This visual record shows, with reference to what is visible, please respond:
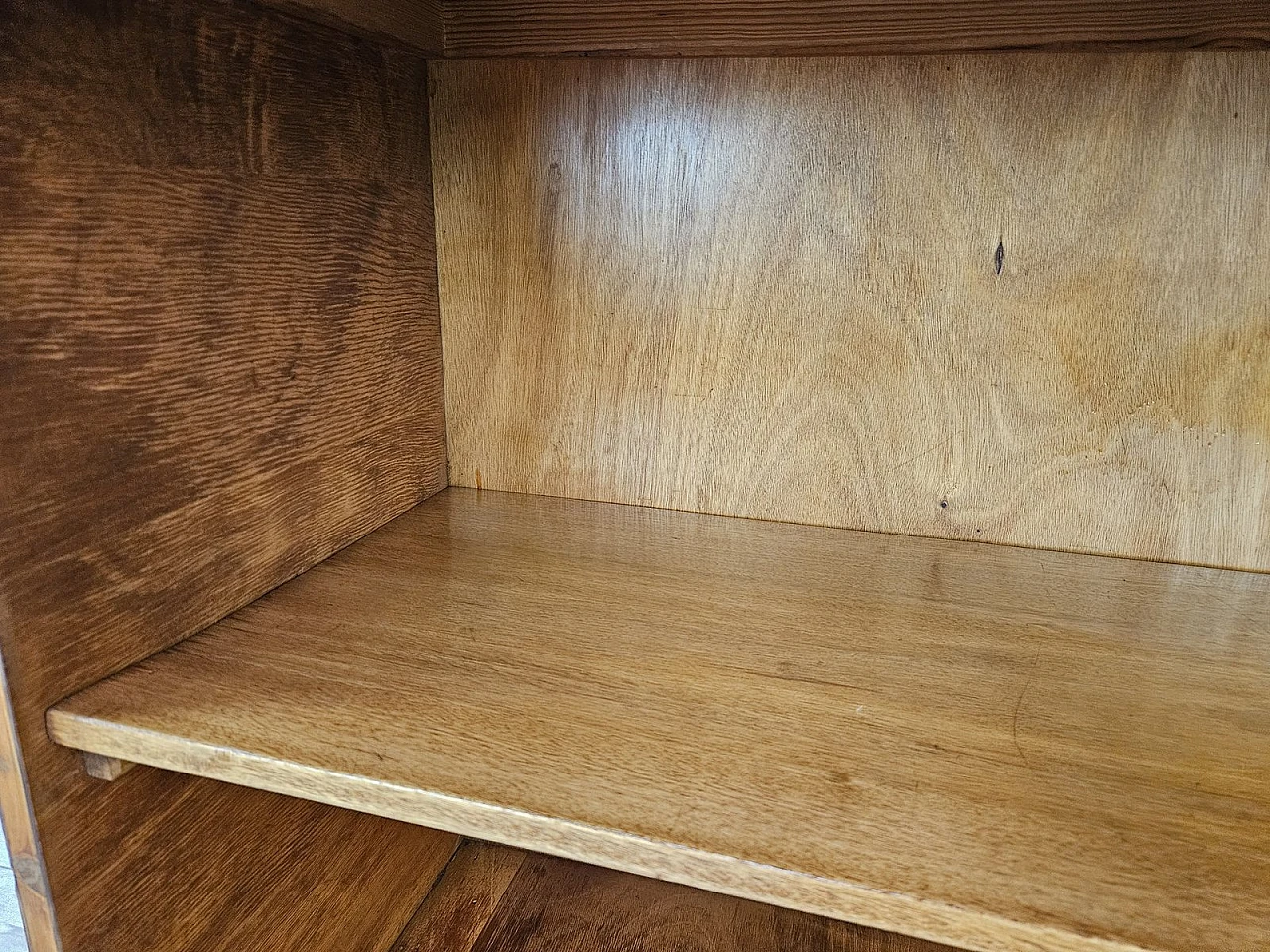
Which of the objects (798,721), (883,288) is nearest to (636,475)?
(883,288)

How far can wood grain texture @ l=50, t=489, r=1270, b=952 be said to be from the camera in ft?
1.45

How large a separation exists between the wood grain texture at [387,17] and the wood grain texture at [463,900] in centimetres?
82

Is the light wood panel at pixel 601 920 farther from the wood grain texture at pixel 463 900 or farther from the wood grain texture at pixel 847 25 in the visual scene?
the wood grain texture at pixel 847 25

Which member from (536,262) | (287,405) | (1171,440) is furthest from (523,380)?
(1171,440)


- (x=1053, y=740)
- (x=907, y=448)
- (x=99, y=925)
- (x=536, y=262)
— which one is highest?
(x=536, y=262)

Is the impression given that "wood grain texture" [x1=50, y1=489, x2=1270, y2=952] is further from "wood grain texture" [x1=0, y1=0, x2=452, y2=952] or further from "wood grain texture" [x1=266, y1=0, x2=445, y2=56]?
"wood grain texture" [x1=266, y1=0, x2=445, y2=56]

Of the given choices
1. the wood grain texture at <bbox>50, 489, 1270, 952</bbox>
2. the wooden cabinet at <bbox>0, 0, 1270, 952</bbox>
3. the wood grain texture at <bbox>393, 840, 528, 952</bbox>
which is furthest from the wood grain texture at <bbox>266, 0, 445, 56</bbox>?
the wood grain texture at <bbox>393, 840, 528, 952</bbox>

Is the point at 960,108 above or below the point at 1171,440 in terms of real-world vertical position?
above

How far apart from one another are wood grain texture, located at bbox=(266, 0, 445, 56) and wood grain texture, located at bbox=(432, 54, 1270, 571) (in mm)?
70

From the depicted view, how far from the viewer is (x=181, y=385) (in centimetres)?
63

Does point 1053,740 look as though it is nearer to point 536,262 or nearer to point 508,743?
point 508,743

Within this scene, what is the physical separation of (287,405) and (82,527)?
0.71ft

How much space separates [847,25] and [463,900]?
2.94ft

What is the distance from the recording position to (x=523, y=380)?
3.21 ft
